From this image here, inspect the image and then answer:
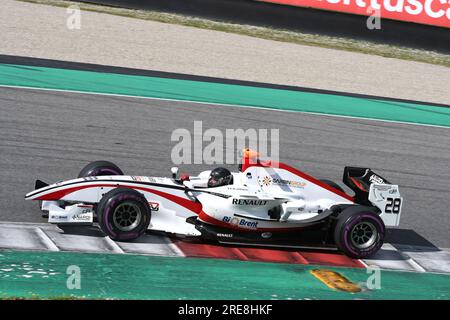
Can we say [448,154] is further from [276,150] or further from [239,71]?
[239,71]

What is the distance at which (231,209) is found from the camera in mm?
9836

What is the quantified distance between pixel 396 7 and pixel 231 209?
46.8 ft

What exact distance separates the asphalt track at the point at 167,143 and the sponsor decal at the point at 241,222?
213 cm

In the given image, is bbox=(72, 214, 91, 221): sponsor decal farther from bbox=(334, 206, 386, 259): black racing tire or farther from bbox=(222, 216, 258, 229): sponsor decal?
bbox=(334, 206, 386, 259): black racing tire

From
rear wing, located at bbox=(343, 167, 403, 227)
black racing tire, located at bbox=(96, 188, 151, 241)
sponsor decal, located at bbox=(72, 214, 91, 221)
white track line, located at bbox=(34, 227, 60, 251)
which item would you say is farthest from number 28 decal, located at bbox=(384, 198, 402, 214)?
white track line, located at bbox=(34, 227, 60, 251)

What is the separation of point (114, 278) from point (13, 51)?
11.0 meters

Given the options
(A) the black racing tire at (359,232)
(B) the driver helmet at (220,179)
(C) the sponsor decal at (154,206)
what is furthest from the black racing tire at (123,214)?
(A) the black racing tire at (359,232)

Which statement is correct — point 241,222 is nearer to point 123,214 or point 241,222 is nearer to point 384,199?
point 123,214

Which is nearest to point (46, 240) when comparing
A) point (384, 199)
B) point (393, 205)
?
point (384, 199)

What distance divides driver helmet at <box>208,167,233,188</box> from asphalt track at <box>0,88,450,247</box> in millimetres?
2014

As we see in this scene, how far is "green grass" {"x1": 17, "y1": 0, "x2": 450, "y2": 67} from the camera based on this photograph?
934 inches

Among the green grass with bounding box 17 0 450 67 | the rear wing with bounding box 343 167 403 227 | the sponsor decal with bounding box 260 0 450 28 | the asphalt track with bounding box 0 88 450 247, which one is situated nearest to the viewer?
the rear wing with bounding box 343 167 403 227

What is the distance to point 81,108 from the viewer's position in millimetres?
15328

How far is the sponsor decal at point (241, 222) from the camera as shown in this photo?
9844 mm
